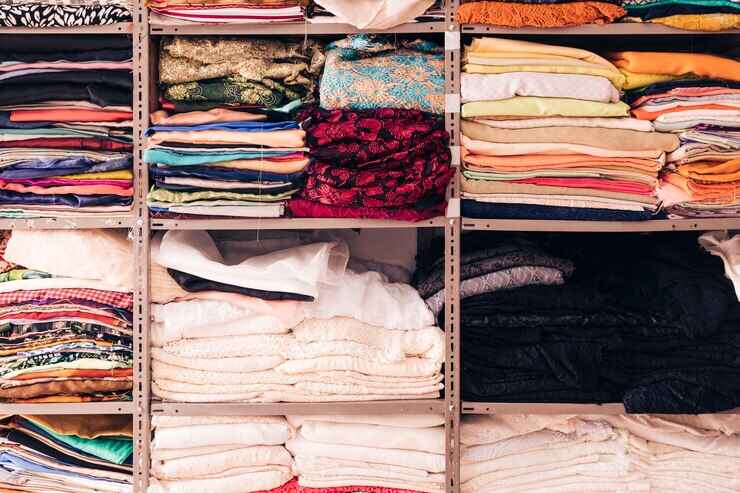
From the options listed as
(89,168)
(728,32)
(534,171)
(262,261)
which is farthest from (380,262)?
(728,32)

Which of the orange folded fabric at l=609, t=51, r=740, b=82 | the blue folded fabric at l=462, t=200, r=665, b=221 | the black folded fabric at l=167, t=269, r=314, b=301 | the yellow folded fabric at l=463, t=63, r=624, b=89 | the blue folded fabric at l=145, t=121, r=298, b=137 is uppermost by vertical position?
the orange folded fabric at l=609, t=51, r=740, b=82

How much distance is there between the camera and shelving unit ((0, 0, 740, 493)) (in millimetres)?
1991

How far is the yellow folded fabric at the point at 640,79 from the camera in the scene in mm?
2055

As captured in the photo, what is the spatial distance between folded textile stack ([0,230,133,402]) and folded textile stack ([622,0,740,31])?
1543 mm

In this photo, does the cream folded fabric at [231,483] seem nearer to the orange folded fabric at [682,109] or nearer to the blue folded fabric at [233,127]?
the blue folded fabric at [233,127]

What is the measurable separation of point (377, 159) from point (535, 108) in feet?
1.46

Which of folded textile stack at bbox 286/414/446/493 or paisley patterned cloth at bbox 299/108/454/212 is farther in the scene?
folded textile stack at bbox 286/414/446/493

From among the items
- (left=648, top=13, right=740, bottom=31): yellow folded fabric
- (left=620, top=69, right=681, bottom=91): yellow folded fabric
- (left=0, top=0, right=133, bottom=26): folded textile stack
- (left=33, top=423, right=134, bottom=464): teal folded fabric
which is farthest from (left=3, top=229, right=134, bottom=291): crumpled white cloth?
(left=648, top=13, right=740, bottom=31): yellow folded fabric

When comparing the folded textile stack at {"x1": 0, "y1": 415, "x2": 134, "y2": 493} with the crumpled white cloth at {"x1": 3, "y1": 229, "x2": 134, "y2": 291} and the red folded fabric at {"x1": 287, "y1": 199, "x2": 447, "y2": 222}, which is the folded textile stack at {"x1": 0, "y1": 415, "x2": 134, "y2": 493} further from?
the red folded fabric at {"x1": 287, "y1": 199, "x2": 447, "y2": 222}

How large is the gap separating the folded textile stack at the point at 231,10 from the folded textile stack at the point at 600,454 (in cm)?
122

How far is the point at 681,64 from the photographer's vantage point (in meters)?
2.04

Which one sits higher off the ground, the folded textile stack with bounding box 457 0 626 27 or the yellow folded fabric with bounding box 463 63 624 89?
the folded textile stack with bounding box 457 0 626 27

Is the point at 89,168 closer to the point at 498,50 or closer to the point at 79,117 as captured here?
the point at 79,117

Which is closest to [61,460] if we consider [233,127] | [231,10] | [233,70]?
[233,127]
